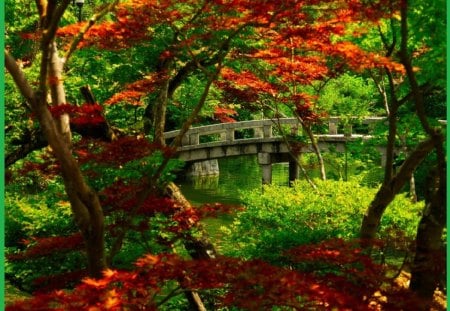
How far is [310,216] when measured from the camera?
1027 centimetres

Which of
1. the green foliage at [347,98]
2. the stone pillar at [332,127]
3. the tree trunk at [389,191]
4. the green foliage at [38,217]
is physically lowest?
the green foliage at [38,217]

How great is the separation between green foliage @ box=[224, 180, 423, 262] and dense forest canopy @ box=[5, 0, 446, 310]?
35 millimetres

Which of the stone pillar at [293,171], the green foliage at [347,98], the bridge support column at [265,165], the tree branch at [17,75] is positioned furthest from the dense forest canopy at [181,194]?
the stone pillar at [293,171]

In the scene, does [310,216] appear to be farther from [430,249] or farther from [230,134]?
[230,134]

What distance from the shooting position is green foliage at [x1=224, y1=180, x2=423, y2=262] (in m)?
9.81

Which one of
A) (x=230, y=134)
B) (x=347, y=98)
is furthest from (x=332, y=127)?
(x=230, y=134)

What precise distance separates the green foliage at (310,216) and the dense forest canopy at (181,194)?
4 centimetres

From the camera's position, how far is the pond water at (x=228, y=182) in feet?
80.4

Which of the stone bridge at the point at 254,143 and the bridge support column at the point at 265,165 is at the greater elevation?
the stone bridge at the point at 254,143

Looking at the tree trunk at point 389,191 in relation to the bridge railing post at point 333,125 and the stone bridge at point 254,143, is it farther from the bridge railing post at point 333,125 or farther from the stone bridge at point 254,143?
the bridge railing post at point 333,125

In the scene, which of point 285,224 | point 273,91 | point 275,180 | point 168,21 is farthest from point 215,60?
point 275,180

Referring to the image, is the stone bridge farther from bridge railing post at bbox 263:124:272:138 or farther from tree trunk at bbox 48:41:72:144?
tree trunk at bbox 48:41:72:144

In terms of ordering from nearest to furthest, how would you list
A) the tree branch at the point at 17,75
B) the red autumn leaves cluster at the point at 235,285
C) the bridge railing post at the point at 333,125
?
the red autumn leaves cluster at the point at 235,285 < the tree branch at the point at 17,75 < the bridge railing post at the point at 333,125

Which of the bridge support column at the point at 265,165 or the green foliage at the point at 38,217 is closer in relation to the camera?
the green foliage at the point at 38,217
